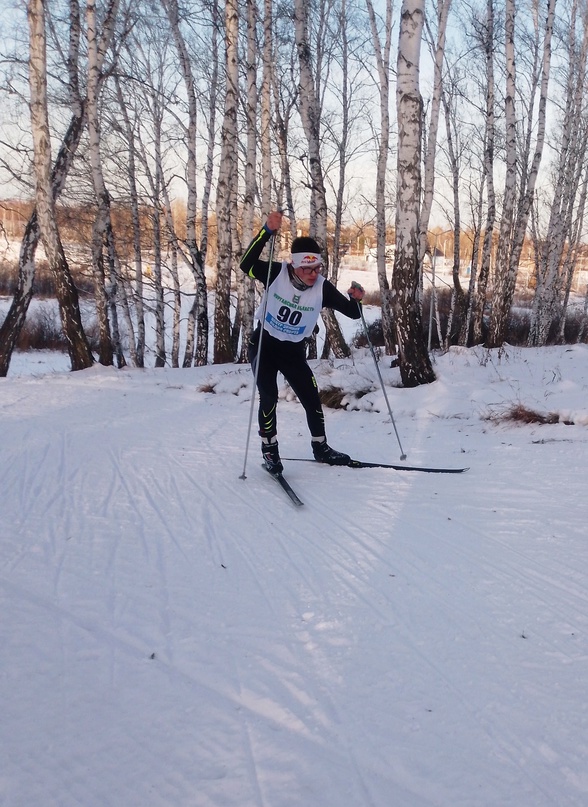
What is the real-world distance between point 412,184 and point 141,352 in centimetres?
1445

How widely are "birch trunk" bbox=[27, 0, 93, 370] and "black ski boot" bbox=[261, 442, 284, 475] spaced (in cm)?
830

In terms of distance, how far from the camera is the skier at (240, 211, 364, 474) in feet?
14.9

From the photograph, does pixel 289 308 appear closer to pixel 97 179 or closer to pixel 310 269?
pixel 310 269

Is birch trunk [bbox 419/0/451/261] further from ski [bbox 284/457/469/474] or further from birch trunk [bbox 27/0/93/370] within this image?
ski [bbox 284/457/469/474]

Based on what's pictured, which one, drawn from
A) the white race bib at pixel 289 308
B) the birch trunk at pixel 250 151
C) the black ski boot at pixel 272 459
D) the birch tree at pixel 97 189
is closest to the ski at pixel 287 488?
the black ski boot at pixel 272 459

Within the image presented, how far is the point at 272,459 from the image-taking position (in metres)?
4.67

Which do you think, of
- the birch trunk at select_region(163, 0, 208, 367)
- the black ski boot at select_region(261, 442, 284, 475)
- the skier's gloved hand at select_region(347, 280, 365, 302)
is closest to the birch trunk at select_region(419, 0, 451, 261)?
the birch trunk at select_region(163, 0, 208, 367)

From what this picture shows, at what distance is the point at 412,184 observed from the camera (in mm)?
7129

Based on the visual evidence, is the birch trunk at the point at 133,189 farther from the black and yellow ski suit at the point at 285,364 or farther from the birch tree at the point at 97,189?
the black and yellow ski suit at the point at 285,364

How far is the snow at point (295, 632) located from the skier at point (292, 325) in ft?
1.14

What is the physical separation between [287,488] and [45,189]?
9476 mm

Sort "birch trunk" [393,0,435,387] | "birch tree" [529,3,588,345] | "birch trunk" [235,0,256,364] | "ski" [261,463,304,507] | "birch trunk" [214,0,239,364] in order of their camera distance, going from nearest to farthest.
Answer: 1. "ski" [261,463,304,507]
2. "birch trunk" [393,0,435,387]
3. "birch trunk" [214,0,239,364]
4. "birch trunk" [235,0,256,364]
5. "birch tree" [529,3,588,345]

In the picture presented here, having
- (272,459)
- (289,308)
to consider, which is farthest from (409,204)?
(272,459)

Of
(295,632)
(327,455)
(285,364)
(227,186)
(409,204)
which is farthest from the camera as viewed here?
(227,186)
